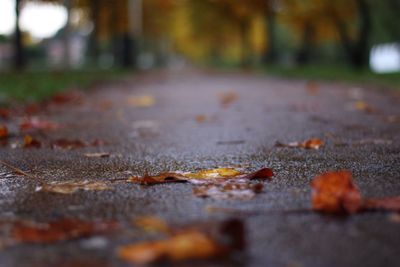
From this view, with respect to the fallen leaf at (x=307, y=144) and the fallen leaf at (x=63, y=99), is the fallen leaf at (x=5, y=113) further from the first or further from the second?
the fallen leaf at (x=307, y=144)

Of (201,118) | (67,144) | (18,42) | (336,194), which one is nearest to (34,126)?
(67,144)

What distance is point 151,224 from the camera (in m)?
2.05

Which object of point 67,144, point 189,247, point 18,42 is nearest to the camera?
point 189,247

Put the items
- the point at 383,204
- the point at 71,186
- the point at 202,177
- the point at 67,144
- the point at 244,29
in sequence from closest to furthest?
1. the point at 383,204
2. the point at 71,186
3. the point at 202,177
4. the point at 67,144
5. the point at 244,29

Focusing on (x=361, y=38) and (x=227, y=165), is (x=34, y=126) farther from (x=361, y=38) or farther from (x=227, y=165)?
(x=361, y=38)

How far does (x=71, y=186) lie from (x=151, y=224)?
2.78 ft

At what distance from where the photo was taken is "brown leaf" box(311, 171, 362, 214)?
2.16 meters

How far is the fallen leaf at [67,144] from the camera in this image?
4.47 m

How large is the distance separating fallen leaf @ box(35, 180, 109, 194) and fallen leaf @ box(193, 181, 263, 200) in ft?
1.51

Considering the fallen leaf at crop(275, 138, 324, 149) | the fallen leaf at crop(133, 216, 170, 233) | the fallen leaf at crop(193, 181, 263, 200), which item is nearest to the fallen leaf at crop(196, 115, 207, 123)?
the fallen leaf at crop(275, 138, 324, 149)

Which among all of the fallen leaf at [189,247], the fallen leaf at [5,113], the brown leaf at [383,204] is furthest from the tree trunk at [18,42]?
the fallen leaf at [189,247]

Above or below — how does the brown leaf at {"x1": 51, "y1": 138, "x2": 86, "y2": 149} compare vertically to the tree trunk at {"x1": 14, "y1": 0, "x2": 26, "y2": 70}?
below

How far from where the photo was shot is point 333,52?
56438 millimetres

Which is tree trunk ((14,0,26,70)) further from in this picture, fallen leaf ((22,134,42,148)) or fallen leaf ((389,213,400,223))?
fallen leaf ((389,213,400,223))
